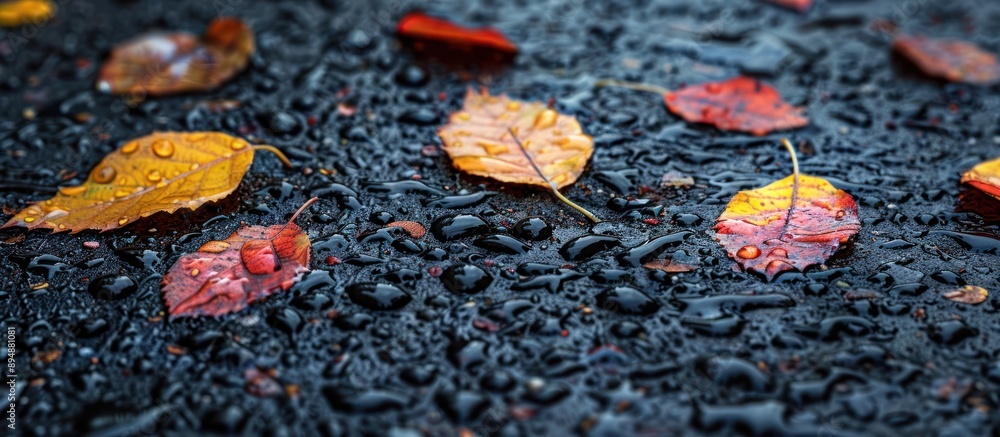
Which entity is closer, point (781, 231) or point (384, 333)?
point (384, 333)

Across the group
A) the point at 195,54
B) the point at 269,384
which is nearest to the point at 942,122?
the point at 269,384

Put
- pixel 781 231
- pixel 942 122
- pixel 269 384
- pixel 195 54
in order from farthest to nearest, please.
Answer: pixel 195 54, pixel 942 122, pixel 781 231, pixel 269 384

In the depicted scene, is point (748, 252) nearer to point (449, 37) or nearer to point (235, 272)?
point (235, 272)

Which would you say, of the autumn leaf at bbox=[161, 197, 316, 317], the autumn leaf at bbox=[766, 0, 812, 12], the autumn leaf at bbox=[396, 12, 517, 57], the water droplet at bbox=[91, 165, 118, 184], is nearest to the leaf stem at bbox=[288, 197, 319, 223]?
the autumn leaf at bbox=[161, 197, 316, 317]

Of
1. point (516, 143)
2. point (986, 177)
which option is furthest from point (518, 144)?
point (986, 177)

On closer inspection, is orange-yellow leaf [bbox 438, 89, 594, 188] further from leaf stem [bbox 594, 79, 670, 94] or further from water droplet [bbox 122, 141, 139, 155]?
water droplet [bbox 122, 141, 139, 155]

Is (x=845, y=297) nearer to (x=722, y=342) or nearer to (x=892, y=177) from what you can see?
(x=722, y=342)
